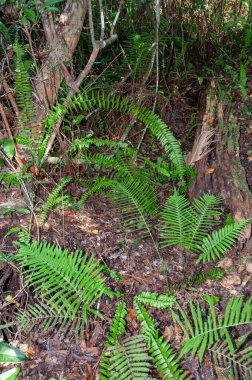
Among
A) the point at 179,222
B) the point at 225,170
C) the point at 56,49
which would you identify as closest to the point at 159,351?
the point at 179,222

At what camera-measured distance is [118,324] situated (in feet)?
6.41

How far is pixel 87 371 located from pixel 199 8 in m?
4.62

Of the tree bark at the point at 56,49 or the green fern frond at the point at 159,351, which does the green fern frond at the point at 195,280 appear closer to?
the green fern frond at the point at 159,351

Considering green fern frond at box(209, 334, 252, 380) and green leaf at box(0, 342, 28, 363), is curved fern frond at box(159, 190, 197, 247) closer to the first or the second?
green fern frond at box(209, 334, 252, 380)

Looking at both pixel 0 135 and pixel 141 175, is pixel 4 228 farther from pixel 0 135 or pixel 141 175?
pixel 141 175

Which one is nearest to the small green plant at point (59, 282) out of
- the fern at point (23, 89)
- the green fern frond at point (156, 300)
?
the green fern frond at point (156, 300)

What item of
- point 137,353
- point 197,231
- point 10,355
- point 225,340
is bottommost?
point 137,353

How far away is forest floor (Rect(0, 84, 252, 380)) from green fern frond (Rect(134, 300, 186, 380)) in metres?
0.08

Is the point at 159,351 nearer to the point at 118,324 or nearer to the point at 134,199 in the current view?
the point at 118,324

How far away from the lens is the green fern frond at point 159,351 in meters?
1.71

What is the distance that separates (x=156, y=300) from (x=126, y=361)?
1.52 ft

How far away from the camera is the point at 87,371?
182 cm

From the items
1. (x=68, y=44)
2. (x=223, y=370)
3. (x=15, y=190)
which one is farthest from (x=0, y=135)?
(x=223, y=370)

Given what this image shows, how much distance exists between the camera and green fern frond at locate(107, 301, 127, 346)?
1875 mm
